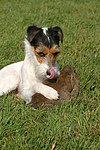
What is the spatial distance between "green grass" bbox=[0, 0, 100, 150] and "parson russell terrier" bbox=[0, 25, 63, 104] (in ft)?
0.98

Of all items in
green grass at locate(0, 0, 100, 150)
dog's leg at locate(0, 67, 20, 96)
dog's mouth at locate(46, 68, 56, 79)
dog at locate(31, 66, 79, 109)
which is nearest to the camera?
green grass at locate(0, 0, 100, 150)

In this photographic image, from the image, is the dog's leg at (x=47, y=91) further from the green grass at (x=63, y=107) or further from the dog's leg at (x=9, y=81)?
the dog's leg at (x=9, y=81)

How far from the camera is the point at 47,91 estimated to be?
3643 mm

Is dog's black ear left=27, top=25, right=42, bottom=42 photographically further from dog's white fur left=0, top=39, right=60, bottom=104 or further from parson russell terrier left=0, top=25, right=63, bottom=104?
dog's white fur left=0, top=39, right=60, bottom=104

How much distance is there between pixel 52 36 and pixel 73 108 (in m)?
1.52

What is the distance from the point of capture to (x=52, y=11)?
9.23 metres

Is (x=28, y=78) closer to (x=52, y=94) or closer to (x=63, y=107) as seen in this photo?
(x=52, y=94)

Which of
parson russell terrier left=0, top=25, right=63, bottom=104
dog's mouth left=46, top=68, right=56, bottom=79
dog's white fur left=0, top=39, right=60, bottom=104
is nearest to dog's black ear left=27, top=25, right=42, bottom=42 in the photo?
parson russell terrier left=0, top=25, right=63, bottom=104

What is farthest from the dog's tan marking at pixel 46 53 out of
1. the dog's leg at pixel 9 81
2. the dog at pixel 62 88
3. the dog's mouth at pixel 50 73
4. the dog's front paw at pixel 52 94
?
the dog's leg at pixel 9 81

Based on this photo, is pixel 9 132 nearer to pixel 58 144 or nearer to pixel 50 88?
pixel 58 144

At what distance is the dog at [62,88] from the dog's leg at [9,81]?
763 millimetres

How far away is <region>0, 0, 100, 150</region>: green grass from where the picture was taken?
3.03 meters

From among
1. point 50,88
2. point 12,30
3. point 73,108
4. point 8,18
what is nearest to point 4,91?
point 50,88

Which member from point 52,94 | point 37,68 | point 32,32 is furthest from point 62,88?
point 32,32
